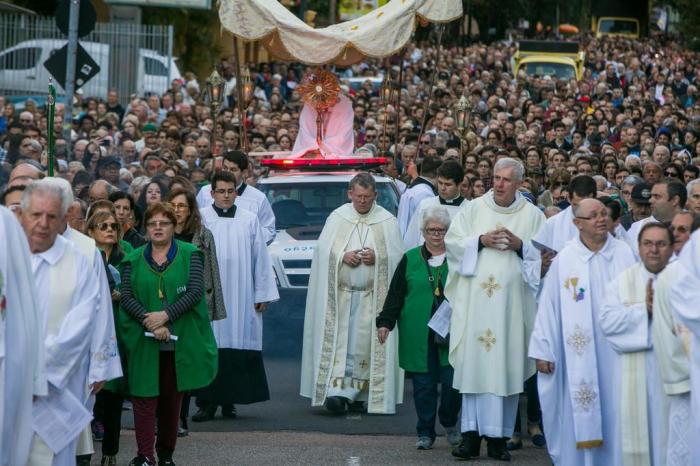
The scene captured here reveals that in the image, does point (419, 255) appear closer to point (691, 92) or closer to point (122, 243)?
point (122, 243)

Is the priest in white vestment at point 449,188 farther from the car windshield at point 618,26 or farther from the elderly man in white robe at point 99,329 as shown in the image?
the car windshield at point 618,26

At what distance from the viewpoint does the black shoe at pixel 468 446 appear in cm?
1095

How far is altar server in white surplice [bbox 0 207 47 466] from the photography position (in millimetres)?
6844

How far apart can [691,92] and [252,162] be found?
17898 mm

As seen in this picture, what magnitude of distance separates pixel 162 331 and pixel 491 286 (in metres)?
2.34

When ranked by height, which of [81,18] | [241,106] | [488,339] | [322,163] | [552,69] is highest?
[552,69]

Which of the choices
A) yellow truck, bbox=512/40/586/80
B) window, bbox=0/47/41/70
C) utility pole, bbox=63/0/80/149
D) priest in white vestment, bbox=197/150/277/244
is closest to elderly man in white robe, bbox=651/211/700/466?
priest in white vestment, bbox=197/150/277/244

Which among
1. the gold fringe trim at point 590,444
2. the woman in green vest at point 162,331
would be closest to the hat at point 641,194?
the gold fringe trim at point 590,444

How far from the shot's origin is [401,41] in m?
18.9

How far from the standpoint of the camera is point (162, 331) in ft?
33.2

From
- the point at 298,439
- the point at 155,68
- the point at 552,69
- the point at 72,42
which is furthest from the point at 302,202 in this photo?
the point at 552,69

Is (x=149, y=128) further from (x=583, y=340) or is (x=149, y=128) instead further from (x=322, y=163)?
(x=583, y=340)

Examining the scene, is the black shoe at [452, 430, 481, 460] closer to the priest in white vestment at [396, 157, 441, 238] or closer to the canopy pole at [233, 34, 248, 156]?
the priest in white vestment at [396, 157, 441, 238]

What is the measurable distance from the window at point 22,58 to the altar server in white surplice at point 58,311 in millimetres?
24228
